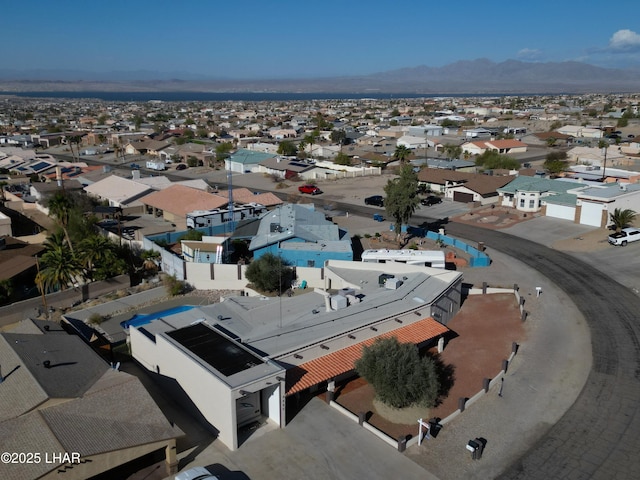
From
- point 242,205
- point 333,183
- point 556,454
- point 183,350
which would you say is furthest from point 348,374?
point 333,183

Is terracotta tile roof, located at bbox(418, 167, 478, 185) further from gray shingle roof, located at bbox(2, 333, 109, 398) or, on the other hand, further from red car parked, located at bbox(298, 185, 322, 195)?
gray shingle roof, located at bbox(2, 333, 109, 398)

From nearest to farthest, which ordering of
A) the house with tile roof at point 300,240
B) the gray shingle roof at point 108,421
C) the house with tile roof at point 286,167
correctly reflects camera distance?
the gray shingle roof at point 108,421 → the house with tile roof at point 300,240 → the house with tile roof at point 286,167

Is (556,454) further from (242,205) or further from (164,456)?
(242,205)

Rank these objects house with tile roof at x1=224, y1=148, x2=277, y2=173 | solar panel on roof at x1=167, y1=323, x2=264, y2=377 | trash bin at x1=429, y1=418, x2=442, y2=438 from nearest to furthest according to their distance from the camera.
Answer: trash bin at x1=429, y1=418, x2=442, y2=438
solar panel on roof at x1=167, y1=323, x2=264, y2=377
house with tile roof at x1=224, y1=148, x2=277, y2=173

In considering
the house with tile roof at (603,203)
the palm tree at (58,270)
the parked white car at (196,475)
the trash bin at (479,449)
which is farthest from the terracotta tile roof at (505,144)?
the parked white car at (196,475)

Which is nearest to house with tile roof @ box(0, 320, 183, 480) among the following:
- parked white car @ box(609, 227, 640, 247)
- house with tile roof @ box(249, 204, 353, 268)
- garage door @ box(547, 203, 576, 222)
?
house with tile roof @ box(249, 204, 353, 268)

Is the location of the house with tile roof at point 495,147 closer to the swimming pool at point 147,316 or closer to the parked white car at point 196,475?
the swimming pool at point 147,316

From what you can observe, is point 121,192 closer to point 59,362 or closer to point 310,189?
point 310,189
